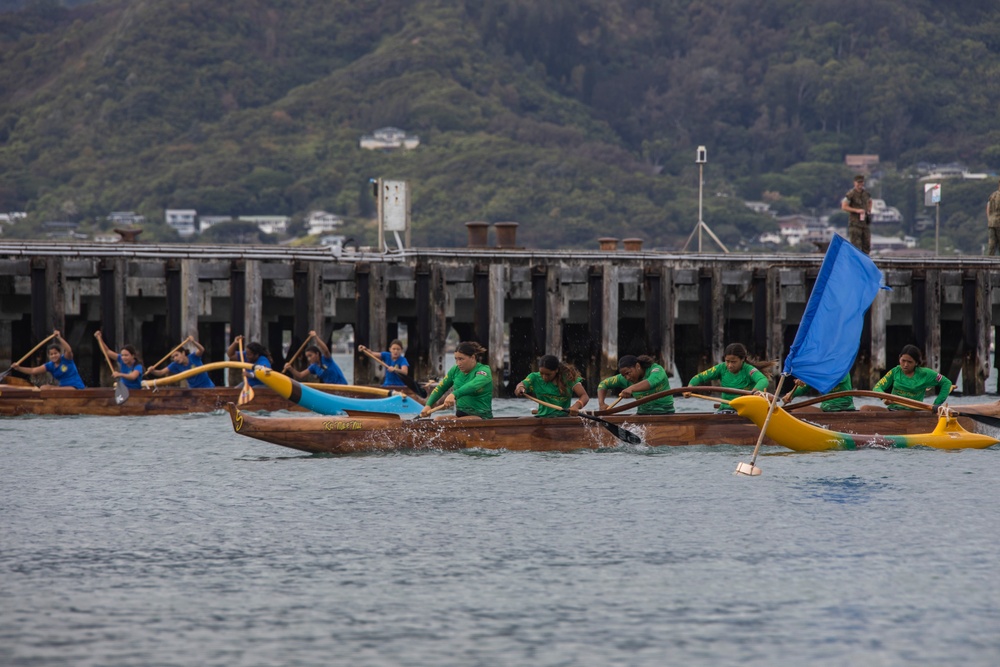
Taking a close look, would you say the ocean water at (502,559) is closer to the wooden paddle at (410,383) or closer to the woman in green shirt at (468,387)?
the woman in green shirt at (468,387)

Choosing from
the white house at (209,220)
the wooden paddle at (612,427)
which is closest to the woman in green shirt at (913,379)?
the wooden paddle at (612,427)

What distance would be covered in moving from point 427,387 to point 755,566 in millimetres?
11804

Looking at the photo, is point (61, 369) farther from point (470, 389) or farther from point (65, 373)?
point (470, 389)

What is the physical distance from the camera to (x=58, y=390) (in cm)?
2762

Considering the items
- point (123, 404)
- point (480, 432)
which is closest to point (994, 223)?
point (480, 432)

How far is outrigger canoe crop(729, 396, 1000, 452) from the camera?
21.5 metres

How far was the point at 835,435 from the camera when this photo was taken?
22500 millimetres

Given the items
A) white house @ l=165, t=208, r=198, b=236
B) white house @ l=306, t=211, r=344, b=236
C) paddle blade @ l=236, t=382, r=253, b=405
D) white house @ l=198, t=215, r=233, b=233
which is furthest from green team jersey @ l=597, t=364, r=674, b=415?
white house @ l=165, t=208, r=198, b=236

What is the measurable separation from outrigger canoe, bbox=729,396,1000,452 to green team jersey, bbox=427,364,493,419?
3718mm

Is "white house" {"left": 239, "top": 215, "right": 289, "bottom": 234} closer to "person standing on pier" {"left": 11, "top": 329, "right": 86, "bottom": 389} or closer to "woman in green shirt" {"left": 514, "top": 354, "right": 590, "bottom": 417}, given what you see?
"person standing on pier" {"left": 11, "top": 329, "right": 86, "bottom": 389}

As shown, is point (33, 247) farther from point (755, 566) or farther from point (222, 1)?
point (222, 1)

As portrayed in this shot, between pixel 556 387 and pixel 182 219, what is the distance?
13089 centimetres

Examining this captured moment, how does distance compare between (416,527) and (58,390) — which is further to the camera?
(58,390)

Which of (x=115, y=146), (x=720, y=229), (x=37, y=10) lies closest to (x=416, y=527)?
(x=720, y=229)
